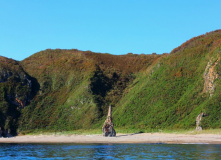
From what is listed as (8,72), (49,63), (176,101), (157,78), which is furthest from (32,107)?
(176,101)

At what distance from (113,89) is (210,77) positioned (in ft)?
138

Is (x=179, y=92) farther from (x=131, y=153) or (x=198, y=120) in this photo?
(x=131, y=153)

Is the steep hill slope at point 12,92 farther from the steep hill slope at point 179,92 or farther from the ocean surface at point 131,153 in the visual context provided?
the ocean surface at point 131,153

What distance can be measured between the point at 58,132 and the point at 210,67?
1786 inches

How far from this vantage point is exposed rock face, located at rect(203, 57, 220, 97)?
75438 mm

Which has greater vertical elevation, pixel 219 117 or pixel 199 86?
pixel 199 86

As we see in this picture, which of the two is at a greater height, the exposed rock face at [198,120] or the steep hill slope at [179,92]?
the steep hill slope at [179,92]

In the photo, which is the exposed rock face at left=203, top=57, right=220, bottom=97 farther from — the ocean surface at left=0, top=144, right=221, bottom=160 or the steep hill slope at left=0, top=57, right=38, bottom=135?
the steep hill slope at left=0, top=57, right=38, bottom=135

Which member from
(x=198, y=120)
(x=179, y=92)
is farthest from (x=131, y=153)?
(x=179, y=92)

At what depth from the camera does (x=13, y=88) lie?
11181 centimetres

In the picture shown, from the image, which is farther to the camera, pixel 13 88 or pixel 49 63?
pixel 49 63

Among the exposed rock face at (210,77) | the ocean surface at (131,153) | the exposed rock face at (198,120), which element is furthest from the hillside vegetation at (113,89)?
the ocean surface at (131,153)

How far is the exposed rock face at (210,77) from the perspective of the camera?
2970 inches

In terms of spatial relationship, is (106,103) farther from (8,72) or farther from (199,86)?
(8,72)
